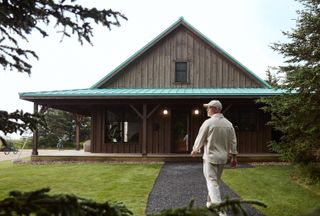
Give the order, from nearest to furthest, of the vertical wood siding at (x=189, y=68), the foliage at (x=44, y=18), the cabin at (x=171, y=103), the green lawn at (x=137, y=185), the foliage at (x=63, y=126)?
the foliage at (x=44, y=18) → the green lawn at (x=137, y=185) → the cabin at (x=171, y=103) → the vertical wood siding at (x=189, y=68) → the foliage at (x=63, y=126)

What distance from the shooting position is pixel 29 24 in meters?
2.35

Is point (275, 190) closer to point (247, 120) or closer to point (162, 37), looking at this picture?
point (247, 120)

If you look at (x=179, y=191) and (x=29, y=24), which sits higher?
(x=29, y=24)

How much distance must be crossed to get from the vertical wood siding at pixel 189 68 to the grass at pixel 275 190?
6.82m

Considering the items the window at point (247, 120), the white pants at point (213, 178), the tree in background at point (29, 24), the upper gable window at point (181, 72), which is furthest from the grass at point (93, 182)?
the upper gable window at point (181, 72)

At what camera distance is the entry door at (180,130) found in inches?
685

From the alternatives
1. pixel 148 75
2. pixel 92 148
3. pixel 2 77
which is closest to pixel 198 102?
pixel 148 75

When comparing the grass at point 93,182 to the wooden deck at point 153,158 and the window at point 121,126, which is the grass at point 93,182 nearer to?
the wooden deck at point 153,158

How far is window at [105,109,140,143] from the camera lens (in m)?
17.5

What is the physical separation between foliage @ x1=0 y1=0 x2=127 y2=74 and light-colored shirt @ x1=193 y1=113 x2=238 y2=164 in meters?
3.66

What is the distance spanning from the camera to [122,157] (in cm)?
1573

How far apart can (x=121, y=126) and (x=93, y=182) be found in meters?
7.79

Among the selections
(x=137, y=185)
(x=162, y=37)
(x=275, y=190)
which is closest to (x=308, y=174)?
(x=275, y=190)

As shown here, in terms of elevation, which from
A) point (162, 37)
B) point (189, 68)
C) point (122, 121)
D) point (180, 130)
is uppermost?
point (162, 37)
